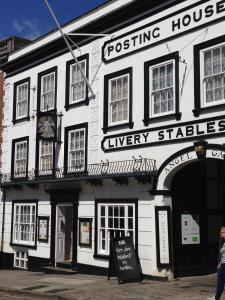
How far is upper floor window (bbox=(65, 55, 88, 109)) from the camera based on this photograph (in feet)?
63.7

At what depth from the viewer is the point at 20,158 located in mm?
22906

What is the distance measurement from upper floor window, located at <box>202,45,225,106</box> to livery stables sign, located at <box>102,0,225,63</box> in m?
0.90

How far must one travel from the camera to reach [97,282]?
15828mm

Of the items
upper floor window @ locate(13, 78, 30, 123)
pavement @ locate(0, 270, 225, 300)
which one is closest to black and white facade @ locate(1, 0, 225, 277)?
upper floor window @ locate(13, 78, 30, 123)

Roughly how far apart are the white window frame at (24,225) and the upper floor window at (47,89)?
4.20 metres

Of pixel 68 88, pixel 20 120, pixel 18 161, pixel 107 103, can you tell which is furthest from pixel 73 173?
pixel 20 120

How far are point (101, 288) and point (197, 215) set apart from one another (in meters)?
4.12

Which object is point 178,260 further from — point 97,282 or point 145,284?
point 97,282

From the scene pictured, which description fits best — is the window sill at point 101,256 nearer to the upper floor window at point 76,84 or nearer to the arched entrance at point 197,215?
the arched entrance at point 197,215

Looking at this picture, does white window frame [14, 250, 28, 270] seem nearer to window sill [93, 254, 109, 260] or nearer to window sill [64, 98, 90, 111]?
window sill [93, 254, 109, 260]

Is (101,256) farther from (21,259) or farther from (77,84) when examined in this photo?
(77,84)

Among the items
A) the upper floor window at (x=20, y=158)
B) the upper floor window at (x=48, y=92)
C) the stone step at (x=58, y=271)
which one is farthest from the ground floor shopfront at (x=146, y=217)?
the upper floor window at (x=48, y=92)

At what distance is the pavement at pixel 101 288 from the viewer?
507 inches

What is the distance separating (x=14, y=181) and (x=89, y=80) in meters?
6.27
